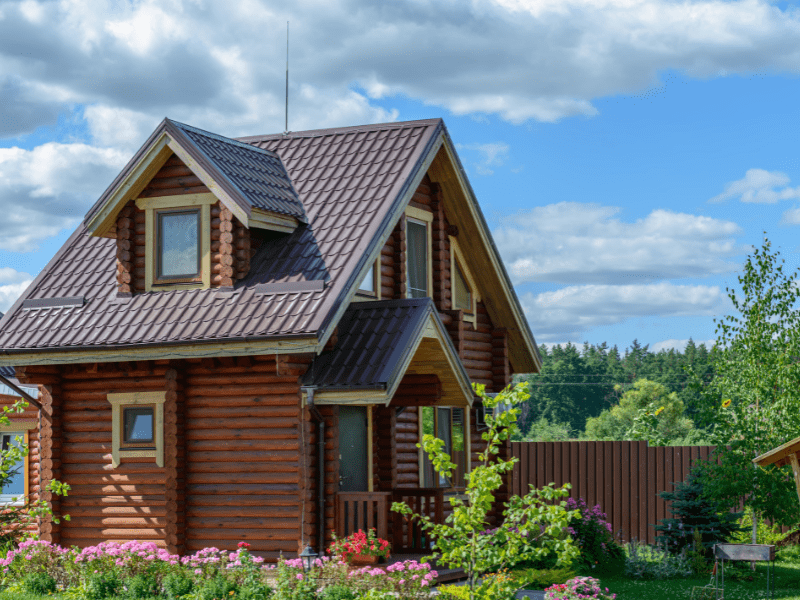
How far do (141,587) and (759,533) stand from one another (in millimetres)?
12392

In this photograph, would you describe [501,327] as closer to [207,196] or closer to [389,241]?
[389,241]

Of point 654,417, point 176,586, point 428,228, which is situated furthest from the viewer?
point 654,417

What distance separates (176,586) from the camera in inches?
492

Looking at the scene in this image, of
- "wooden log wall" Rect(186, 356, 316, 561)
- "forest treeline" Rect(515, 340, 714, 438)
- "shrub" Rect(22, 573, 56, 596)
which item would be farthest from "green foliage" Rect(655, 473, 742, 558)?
"forest treeline" Rect(515, 340, 714, 438)

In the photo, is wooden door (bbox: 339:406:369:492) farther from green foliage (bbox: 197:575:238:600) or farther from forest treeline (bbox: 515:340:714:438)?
forest treeline (bbox: 515:340:714:438)

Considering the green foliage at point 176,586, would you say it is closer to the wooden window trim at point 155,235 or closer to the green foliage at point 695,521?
the wooden window trim at point 155,235

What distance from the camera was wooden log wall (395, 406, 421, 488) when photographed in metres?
16.6

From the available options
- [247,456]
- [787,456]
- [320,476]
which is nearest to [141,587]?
[247,456]

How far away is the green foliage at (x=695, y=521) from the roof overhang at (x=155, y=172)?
8117 millimetres

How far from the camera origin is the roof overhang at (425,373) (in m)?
13.2

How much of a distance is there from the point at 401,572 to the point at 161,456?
4.70 metres

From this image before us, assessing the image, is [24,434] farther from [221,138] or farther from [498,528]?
[498,528]

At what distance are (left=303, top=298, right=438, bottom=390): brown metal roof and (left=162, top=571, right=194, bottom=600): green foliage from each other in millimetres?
2997

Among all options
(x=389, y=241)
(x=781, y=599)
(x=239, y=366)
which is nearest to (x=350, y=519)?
(x=239, y=366)
